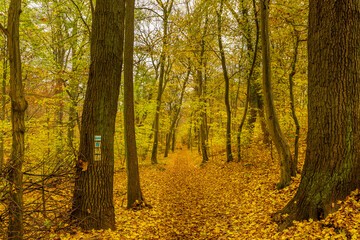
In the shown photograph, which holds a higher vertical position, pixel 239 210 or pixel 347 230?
pixel 347 230

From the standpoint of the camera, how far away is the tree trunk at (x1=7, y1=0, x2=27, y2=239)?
2.85 meters

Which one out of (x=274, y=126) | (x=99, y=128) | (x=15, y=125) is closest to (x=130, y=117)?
(x=99, y=128)

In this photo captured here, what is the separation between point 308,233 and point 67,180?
14.3 ft

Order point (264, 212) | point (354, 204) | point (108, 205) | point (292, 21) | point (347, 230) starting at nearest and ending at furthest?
point (347, 230), point (354, 204), point (108, 205), point (264, 212), point (292, 21)

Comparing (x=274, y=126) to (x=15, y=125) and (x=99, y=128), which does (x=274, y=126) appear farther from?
(x=15, y=125)

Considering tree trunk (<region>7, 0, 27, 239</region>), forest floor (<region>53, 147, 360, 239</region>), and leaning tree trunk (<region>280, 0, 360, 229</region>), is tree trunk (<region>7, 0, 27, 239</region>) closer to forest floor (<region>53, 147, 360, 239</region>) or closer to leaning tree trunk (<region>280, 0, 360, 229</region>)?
forest floor (<region>53, 147, 360, 239</region>)

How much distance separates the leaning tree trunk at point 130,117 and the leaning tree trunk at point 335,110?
4597 mm

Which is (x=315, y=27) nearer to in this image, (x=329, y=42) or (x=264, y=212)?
(x=329, y=42)

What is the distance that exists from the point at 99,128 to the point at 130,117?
2.56 meters

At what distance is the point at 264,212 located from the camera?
5090 millimetres

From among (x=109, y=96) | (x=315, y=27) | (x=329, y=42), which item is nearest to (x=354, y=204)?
(x=329, y=42)

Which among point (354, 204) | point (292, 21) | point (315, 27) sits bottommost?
point (354, 204)

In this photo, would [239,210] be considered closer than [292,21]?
Yes

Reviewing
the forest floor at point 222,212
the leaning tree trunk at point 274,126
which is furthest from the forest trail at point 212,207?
the leaning tree trunk at point 274,126
